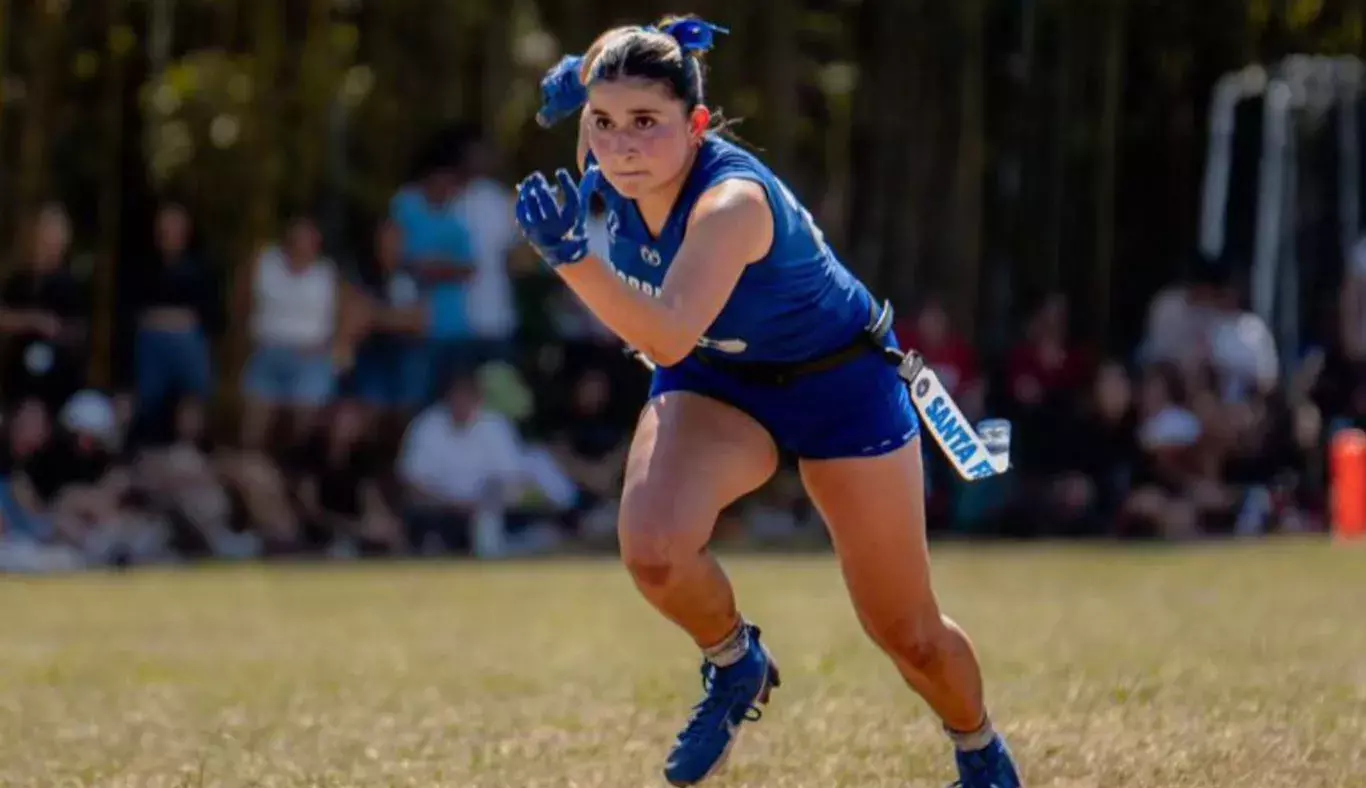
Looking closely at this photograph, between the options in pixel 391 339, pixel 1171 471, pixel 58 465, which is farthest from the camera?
pixel 1171 471

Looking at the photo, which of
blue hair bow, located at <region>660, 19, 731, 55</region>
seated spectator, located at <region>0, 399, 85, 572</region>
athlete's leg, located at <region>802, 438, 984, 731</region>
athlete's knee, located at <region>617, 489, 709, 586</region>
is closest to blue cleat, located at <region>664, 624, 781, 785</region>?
athlete's leg, located at <region>802, 438, 984, 731</region>

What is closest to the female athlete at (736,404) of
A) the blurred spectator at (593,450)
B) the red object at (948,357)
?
the blurred spectator at (593,450)

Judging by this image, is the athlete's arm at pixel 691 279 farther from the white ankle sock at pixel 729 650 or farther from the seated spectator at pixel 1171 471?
the seated spectator at pixel 1171 471

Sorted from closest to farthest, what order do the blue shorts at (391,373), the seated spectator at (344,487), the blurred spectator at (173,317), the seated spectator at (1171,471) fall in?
the blurred spectator at (173,317)
the seated spectator at (344,487)
the blue shorts at (391,373)
the seated spectator at (1171,471)

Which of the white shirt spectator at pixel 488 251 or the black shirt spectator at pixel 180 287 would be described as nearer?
the black shirt spectator at pixel 180 287

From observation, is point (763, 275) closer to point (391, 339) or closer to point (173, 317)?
point (173, 317)

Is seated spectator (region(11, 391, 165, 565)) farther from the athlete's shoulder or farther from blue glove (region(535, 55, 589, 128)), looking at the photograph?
the athlete's shoulder

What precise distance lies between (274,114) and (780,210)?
1026 cm

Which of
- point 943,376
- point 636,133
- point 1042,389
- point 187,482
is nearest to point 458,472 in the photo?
point 187,482

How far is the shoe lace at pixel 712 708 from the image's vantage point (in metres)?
5.33

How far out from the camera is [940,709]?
5.45m

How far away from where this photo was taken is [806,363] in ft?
17.5

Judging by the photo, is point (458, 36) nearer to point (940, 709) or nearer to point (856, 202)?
point (856, 202)

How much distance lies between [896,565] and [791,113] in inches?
439
